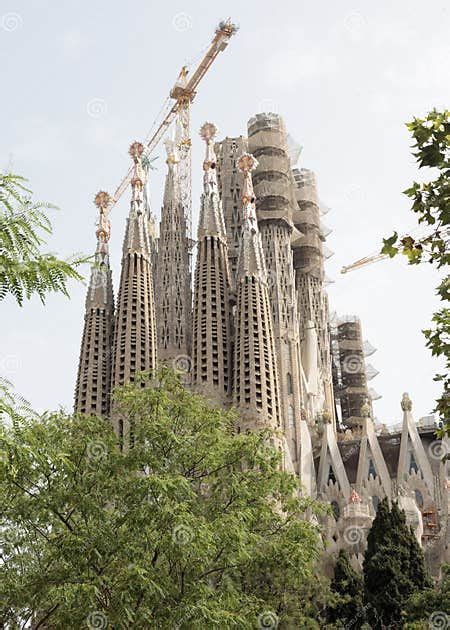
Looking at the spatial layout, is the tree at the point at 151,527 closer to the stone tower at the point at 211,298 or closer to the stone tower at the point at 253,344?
the stone tower at the point at 253,344

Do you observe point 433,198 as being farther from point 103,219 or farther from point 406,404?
point 103,219

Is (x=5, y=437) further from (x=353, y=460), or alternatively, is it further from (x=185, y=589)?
(x=353, y=460)

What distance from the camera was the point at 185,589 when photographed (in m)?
16.2

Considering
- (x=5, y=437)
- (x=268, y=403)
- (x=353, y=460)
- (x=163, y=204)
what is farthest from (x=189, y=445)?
(x=163, y=204)

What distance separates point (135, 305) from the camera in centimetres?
4953

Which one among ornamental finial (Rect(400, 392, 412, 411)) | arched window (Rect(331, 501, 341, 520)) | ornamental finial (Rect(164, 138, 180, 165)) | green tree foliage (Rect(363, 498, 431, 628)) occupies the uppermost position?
ornamental finial (Rect(164, 138, 180, 165))

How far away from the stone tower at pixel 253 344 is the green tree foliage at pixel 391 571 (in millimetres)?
12924

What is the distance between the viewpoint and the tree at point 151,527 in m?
15.3

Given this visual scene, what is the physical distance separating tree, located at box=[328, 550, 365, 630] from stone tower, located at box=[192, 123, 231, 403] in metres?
15.4

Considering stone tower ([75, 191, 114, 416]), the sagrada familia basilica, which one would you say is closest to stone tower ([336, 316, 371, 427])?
the sagrada familia basilica

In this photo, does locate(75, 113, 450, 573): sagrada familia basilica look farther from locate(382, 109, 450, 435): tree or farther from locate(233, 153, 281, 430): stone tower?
locate(382, 109, 450, 435): tree

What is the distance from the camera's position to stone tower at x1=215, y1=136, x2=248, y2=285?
58.2m

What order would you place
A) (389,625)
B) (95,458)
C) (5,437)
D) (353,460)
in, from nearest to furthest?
1. (5,437)
2. (95,458)
3. (389,625)
4. (353,460)

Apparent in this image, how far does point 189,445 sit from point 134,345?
30.2 m
